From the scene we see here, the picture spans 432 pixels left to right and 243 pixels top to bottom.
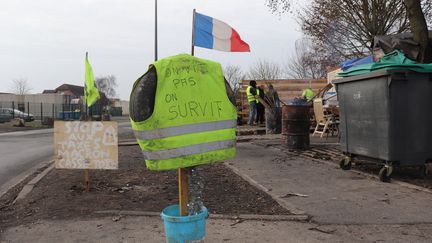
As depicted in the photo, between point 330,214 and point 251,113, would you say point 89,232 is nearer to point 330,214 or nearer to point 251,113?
point 330,214

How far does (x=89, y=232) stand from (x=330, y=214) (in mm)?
2879

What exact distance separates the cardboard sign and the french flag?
2337 mm

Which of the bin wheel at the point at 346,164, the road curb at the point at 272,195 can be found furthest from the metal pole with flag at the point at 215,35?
the bin wheel at the point at 346,164

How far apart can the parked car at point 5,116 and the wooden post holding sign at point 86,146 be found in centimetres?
3956

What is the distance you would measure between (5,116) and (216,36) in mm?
43416

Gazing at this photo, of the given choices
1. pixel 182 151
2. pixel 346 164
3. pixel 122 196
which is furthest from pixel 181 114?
pixel 346 164

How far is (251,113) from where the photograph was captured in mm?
19641

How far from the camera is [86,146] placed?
7355mm

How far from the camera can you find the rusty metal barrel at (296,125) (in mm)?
11516

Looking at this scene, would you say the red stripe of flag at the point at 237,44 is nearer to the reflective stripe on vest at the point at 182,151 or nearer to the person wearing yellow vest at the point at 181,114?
the person wearing yellow vest at the point at 181,114

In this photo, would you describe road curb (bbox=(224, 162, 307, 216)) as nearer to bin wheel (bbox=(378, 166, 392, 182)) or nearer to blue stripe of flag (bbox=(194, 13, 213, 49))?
bin wheel (bbox=(378, 166, 392, 182))

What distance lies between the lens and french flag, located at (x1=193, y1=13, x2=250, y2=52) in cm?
548

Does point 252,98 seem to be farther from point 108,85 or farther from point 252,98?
point 108,85

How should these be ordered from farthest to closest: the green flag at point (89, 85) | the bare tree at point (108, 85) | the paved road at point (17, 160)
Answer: the bare tree at point (108, 85) < the green flag at point (89, 85) < the paved road at point (17, 160)
